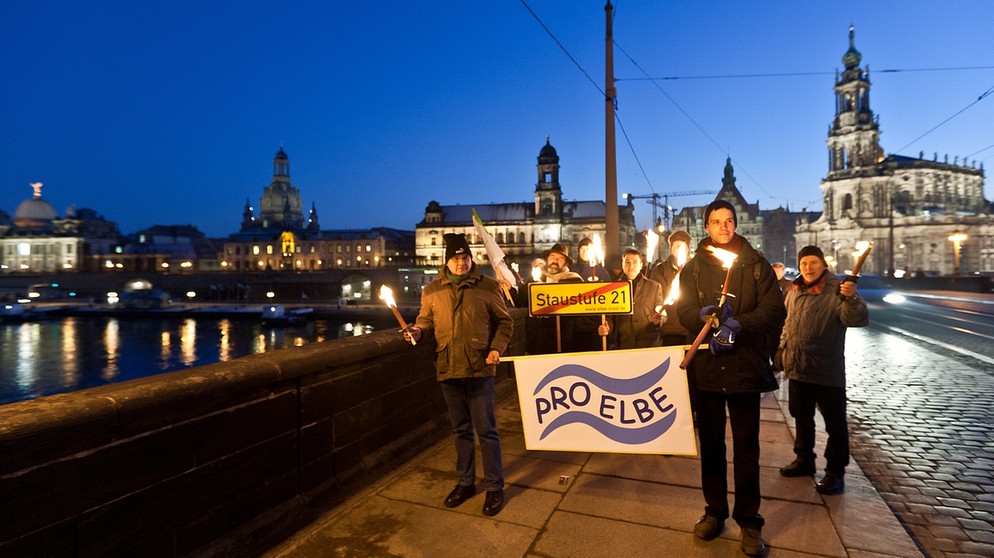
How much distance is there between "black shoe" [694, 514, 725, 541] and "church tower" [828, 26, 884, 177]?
103198 millimetres

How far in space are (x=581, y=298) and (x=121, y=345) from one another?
2077 inches

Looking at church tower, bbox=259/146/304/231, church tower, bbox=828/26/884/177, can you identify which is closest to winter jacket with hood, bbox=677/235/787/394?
church tower, bbox=828/26/884/177

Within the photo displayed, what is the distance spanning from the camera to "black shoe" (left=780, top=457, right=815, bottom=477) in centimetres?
→ 468

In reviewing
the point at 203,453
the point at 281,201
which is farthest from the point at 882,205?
the point at 281,201

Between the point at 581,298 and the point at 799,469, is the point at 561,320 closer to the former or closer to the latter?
the point at 581,298

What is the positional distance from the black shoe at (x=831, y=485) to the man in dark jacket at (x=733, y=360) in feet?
4.48

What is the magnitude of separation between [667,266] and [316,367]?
4.55m

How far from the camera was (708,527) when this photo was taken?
3.48 metres

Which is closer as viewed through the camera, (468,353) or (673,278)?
(468,353)

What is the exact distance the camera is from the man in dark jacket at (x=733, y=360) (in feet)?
10.8

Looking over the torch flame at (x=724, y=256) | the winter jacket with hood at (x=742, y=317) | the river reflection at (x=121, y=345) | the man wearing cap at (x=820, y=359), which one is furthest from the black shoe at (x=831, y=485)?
the river reflection at (x=121, y=345)

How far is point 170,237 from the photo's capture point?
402 feet

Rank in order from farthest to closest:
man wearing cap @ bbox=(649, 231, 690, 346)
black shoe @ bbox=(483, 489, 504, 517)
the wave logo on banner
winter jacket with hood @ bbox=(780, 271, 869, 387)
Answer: man wearing cap @ bbox=(649, 231, 690, 346) → winter jacket with hood @ bbox=(780, 271, 869, 387) → the wave logo on banner → black shoe @ bbox=(483, 489, 504, 517)

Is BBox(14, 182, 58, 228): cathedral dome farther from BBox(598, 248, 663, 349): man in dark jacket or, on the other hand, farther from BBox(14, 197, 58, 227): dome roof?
BBox(598, 248, 663, 349): man in dark jacket
